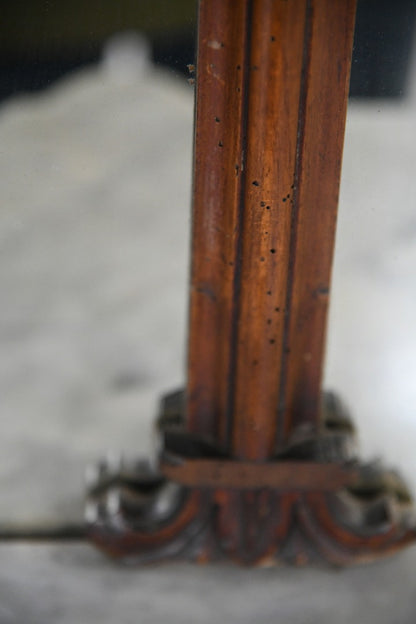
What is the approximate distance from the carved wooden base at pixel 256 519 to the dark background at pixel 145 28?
426 millimetres

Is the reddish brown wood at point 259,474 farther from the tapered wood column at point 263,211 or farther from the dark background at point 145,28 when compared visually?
the dark background at point 145,28

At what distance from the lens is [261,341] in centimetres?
89

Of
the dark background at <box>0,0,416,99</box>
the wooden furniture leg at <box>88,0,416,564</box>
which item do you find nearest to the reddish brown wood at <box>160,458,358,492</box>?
the wooden furniture leg at <box>88,0,416,564</box>

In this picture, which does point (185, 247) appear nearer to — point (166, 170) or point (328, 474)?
point (166, 170)

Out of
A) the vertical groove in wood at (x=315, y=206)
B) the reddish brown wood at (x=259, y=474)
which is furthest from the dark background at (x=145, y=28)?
the reddish brown wood at (x=259, y=474)

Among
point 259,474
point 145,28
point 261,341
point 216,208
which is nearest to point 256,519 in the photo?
point 259,474

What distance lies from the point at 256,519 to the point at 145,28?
576mm

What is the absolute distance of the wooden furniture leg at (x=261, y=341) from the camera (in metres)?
0.75

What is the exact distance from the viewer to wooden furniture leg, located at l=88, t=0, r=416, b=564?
2.45ft

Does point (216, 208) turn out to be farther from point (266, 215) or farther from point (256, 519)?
point (256, 519)

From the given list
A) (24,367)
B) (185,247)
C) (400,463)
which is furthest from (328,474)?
(185,247)

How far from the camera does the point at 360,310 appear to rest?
1.62m

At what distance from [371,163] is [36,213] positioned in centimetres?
113

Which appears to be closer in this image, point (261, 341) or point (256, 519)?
point (261, 341)
